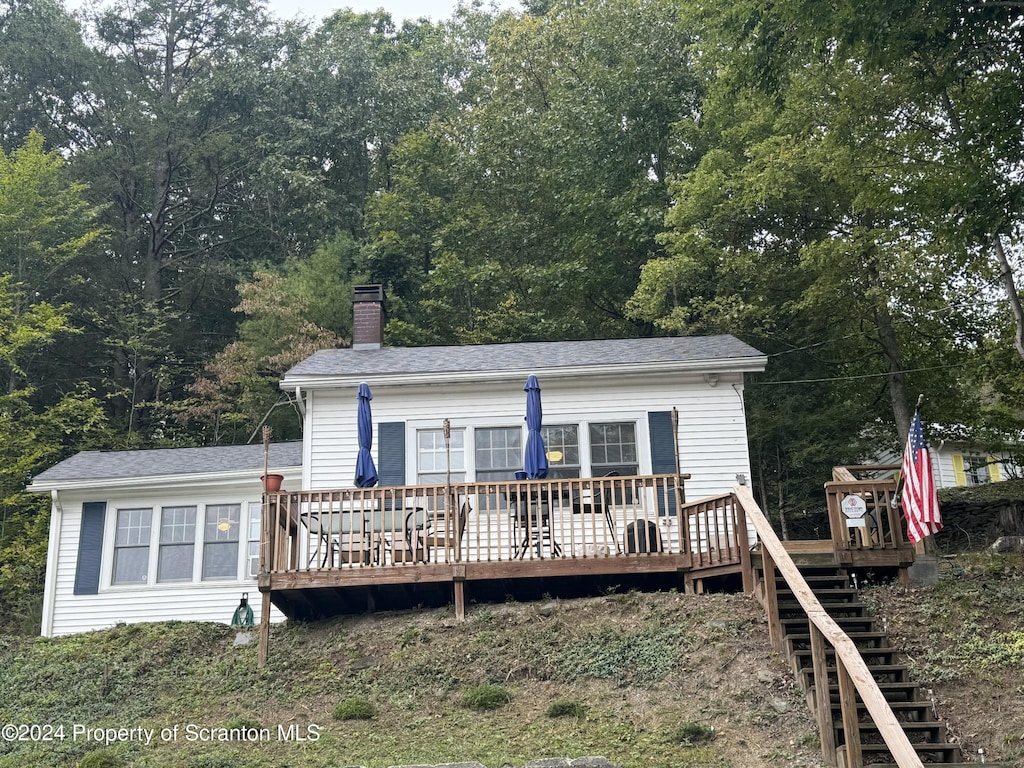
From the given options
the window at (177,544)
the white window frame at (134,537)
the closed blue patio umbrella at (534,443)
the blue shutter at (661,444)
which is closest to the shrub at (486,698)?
the closed blue patio umbrella at (534,443)

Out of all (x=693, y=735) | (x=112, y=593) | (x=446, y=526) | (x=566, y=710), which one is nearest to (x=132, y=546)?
(x=112, y=593)

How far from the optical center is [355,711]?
9.47 meters

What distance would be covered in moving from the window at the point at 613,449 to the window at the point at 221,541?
573 centimetres

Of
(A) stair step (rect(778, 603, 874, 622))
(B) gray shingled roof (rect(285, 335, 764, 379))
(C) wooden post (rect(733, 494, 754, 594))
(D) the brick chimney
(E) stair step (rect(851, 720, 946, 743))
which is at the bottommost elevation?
(E) stair step (rect(851, 720, 946, 743))

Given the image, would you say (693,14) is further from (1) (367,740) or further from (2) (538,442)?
(1) (367,740)

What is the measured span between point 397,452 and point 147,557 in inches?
179

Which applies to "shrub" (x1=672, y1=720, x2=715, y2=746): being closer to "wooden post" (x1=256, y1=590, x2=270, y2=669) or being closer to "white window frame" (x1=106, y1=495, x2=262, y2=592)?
"wooden post" (x1=256, y1=590, x2=270, y2=669)

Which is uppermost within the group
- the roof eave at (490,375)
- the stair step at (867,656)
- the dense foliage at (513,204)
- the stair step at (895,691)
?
the dense foliage at (513,204)

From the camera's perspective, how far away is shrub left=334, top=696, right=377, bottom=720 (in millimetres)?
9461

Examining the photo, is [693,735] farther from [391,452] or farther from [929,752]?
[391,452]

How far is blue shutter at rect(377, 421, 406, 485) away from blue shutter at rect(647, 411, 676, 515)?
3496 mm

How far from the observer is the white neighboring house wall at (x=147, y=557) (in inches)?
609

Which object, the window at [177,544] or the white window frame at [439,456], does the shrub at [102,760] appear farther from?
the window at [177,544]

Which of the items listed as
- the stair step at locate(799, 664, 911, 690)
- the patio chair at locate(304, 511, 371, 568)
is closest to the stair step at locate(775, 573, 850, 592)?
the stair step at locate(799, 664, 911, 690)
